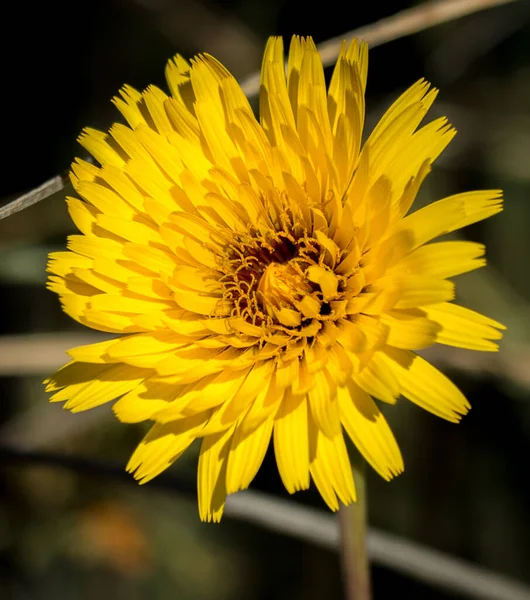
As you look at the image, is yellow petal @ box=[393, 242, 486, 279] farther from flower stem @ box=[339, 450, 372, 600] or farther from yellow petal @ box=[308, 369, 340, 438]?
flower stem @ box=[339, 450, 372, 600]

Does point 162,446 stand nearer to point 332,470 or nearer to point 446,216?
point 332,470

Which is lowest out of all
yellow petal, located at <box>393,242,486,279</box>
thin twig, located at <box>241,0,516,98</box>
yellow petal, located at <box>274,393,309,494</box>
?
yellow petal, located at <box>274,393,309,494</box>

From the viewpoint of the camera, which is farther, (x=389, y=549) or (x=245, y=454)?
(x=389, y=549)

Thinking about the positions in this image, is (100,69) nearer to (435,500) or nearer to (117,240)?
(117,240)

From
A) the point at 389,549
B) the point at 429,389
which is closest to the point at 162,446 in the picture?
the point at 429,389

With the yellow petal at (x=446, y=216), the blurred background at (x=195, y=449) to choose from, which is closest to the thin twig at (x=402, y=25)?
the yellow petal at (x=446, y=216)

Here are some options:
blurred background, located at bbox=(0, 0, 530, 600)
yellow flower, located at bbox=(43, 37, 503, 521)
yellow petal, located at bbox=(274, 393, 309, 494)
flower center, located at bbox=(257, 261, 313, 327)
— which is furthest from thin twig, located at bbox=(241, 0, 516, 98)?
yellow petal, located at bbox=(274, 393, 309, 494)
